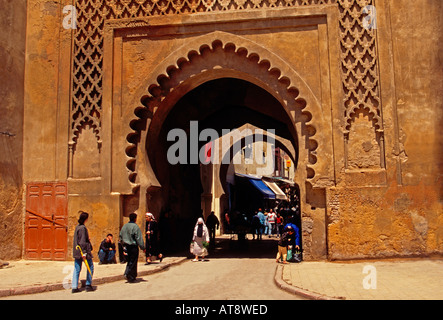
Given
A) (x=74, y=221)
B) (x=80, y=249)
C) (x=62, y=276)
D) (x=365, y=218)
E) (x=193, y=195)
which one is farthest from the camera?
(x=193, y=195)

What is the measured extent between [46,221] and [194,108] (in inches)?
206

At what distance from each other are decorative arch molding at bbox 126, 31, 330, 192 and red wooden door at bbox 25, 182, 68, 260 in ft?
6.05

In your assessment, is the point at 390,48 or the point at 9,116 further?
the point at 9,116

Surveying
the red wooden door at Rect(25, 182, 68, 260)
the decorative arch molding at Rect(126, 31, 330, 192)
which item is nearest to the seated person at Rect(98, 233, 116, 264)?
the red wooden door at Rect(25, 182, 68, 260)

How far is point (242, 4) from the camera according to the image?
10406 mm

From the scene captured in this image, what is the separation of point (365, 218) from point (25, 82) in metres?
8.62

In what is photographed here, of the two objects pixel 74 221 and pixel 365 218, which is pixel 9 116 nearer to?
pixel 74 221

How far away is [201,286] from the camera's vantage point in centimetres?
725

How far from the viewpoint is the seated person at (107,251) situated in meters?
9.82

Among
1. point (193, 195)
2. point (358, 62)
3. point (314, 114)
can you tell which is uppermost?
point (358, 62)

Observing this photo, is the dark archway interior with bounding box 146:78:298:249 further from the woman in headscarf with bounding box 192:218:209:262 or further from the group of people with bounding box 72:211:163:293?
the group of people with bounding box 72:211:163:293

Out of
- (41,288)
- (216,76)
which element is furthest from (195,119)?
(41,288)

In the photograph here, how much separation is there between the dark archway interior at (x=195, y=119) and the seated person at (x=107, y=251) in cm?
158

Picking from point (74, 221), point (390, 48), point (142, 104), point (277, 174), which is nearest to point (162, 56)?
point (142, 104)
